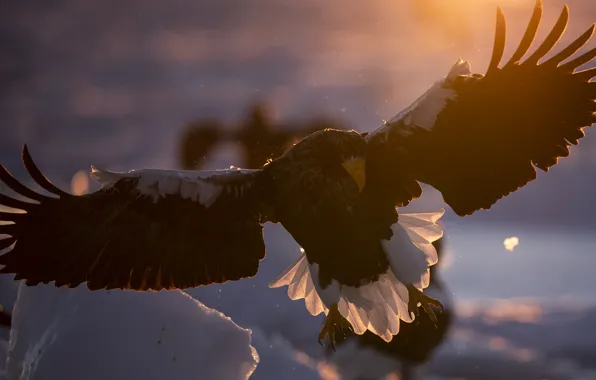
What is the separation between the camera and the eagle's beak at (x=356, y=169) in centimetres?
452

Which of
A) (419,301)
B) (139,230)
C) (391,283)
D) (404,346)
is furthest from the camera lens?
(404,346)

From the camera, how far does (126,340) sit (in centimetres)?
586

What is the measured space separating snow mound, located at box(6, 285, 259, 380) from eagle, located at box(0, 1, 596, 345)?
2.68 feet

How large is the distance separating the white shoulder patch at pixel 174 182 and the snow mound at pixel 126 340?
152 cm

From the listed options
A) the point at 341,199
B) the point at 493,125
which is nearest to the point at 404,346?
the point at 493,125

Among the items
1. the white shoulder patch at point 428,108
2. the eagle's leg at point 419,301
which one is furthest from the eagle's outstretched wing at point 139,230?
the eagle's leg at point 419,301

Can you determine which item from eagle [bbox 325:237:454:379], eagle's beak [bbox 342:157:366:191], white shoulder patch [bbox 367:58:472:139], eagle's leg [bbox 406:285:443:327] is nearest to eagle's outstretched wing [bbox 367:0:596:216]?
white shoulder patch [bbox 367:58:472:139]

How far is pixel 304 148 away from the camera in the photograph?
4.67 meters

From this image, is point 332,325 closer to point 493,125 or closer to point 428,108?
point 428,108

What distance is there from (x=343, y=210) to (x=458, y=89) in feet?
4.15

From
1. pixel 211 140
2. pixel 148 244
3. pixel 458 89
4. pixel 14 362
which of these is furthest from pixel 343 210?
pixel 211 140

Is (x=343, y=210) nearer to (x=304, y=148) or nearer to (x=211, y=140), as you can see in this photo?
(x=304, y=148)

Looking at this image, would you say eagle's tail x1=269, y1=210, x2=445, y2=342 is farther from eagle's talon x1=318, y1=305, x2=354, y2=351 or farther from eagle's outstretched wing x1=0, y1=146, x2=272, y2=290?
eagle's outstretched wing x1=0, y1=146, x2=272, y2=290

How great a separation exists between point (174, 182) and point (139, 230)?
1.89ft
